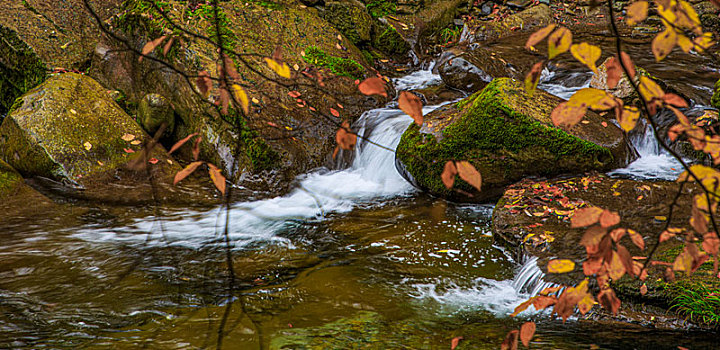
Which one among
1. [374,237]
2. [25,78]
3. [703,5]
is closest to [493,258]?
[374,237]

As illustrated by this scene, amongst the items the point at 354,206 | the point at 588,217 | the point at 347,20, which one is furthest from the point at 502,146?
the point at 347,20

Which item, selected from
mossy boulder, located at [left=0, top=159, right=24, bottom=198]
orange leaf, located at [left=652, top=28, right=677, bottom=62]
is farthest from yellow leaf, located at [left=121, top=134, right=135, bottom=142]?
orange leaf, located at [left=652, top=28, right=677, bottom=62]

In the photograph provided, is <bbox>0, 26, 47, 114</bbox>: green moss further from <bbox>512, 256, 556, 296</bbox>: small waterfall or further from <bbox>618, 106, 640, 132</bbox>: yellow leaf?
<bbox>618, 106, 640, 132</bbox>: yellow leaf

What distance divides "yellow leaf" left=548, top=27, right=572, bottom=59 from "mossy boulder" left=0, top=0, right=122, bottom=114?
Answer: 8093 millimetres

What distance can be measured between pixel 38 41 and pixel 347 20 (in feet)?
16.8

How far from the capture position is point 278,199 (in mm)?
5895

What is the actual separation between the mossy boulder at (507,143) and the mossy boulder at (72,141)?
10.8ft

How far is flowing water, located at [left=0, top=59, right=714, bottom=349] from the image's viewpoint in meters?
3.08

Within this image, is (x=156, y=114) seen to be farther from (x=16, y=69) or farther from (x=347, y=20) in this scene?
(x=347, y=20)

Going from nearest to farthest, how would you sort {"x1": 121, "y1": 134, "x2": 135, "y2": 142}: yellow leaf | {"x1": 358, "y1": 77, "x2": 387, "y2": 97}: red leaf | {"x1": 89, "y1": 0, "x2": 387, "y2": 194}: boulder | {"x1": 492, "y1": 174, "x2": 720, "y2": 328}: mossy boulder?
{"x1": 358, "y1": 77, "x2": 387, "y2": 97}: red leaf < {"x1": 492, "y1": 174, "x2": 720, "y2": 328}: mossy boulder < {"x1": 121, "y1": 134, "x2": 135, "y2": 142}: yellow leaf < {"x1": 89, "y1": 0, "x2": 387, "y2": 194}: boulder

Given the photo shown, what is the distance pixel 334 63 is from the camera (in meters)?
7.56

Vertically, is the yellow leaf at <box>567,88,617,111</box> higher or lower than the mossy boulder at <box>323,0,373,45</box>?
lower

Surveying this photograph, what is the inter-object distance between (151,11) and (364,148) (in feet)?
12.1

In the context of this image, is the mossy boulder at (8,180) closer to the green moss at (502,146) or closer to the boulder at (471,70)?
the green moss at (502,146)
